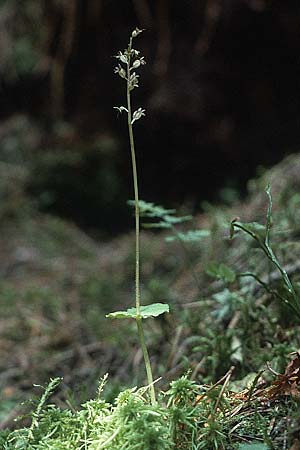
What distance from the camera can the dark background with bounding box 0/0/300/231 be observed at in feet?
12.4

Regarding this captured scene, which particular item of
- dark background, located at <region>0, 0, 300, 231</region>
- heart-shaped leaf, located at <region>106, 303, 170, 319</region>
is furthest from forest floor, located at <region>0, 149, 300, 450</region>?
dark background, located at <region>0, 0, 300, 231</region>

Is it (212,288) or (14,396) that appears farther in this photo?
(212,288)

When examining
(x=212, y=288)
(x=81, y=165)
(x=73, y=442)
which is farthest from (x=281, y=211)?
(x=81, y=165)

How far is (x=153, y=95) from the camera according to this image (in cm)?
406

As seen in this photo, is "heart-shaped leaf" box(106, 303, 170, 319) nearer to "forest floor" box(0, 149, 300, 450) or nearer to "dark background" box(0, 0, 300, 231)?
"forest floor" box(0, 149, 300, 450)

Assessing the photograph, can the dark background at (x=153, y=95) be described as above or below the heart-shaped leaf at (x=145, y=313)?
above

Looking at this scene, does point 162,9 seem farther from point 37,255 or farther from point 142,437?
point 142,437

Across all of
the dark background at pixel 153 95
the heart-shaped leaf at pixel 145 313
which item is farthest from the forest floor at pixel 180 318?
the dark background at pixel 153 95

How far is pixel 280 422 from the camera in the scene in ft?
3.52

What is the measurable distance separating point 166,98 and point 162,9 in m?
0.66

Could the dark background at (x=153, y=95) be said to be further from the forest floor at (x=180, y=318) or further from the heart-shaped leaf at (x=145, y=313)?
the heart-shaped leaf at (x=145, y=313)

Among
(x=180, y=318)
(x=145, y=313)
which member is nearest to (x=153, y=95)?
(x=180, y=318)

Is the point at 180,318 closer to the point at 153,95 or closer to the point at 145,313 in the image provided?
the point at 145,313

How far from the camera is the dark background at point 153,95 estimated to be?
12.4 feet
